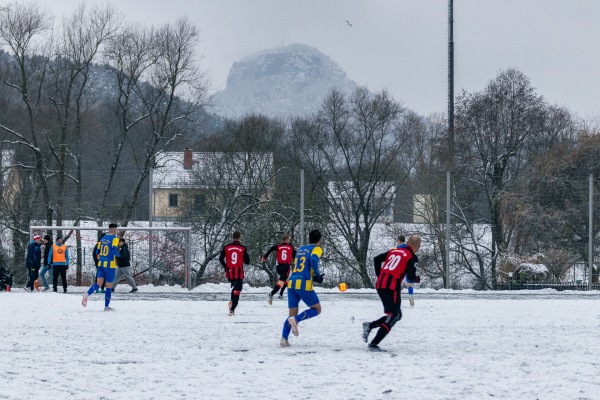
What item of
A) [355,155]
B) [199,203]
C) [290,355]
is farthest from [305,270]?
[355,155]

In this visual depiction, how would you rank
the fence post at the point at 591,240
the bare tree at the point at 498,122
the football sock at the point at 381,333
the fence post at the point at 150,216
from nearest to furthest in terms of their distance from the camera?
1. the football sock at the point at 381,333
2. the fence post at the point at 591,240
3. the fence post at the point at 150,216
4. the bare tree at the point at 498,122

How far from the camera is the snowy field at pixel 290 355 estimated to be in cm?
997

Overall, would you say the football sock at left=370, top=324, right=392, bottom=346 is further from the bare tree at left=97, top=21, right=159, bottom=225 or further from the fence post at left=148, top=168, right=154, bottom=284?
the bare tree at left=97, top=21, right=159, bottom=225

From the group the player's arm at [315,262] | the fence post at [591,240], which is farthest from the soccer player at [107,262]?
the fence post at [591,240]

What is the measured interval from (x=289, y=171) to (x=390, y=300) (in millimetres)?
20168

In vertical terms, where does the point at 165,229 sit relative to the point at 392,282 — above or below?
above

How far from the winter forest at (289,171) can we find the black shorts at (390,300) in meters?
17.8

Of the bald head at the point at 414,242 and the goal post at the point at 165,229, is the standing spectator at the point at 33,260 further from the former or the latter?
the bald head at the point at 414,242

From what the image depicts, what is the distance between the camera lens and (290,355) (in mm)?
12734

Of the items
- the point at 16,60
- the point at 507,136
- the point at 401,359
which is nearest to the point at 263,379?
the point at 401,359

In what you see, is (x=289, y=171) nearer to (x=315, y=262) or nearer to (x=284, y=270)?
(x=284, y=270)

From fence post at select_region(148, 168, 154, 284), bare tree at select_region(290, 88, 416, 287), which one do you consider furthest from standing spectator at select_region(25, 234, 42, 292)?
bare tree at select_region(290, 88, 416, 287)

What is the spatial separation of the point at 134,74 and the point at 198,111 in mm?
3577

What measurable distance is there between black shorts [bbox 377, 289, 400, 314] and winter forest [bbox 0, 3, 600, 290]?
17.8 metres
